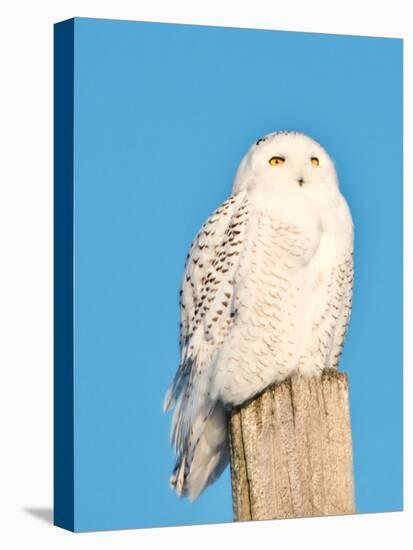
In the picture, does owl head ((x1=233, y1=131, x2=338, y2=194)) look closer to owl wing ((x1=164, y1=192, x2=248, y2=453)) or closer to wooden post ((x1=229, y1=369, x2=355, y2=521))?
owl wing ((x1=164, y1=192, x2=248, y2=453))

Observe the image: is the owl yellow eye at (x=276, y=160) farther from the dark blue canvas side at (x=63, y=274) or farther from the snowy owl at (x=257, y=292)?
the dark blue canvas side at (x=63, y=274)

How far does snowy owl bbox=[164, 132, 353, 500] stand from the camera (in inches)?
266

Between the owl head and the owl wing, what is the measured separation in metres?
0.11

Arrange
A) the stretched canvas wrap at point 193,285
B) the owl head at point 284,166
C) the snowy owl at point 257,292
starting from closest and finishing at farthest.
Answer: the stretched canvas wrap at point 193,285 → the snowy owl at point 257,292 → the owl head at point 284,166

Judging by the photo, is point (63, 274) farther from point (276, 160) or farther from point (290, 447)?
point (290, 447)

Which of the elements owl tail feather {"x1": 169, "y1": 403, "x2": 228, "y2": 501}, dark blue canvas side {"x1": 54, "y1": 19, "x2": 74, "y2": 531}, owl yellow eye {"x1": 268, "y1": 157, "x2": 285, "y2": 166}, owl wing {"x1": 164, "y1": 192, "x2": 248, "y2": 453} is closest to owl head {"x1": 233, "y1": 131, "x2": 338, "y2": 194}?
owl yellow eye {"x1": 268, "y1": 157, "x2": 285, "y2": 166}

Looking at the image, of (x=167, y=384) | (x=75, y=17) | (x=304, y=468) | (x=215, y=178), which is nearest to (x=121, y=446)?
(x=167, y=384)

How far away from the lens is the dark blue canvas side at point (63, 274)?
6.68m

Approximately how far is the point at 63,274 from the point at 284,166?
3.57 ft

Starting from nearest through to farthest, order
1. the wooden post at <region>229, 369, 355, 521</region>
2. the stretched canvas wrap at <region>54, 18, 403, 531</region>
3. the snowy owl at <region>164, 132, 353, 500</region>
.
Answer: the wooden post at <region>229, 369, 355, 521</region> → the stretched canvas wrap at <region>54, 18, 403, 531</region> → the snowy owl at <region>164, 132, 353, 500</region>

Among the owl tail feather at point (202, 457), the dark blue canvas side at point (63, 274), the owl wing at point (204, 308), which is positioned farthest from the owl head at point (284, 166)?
the owl tail feather at point (202, 457)

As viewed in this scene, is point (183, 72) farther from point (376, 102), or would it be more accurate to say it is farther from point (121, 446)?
point (121, 446)

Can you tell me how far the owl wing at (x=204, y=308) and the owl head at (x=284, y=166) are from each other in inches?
4.2

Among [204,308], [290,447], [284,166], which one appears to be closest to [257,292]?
[204,308]
